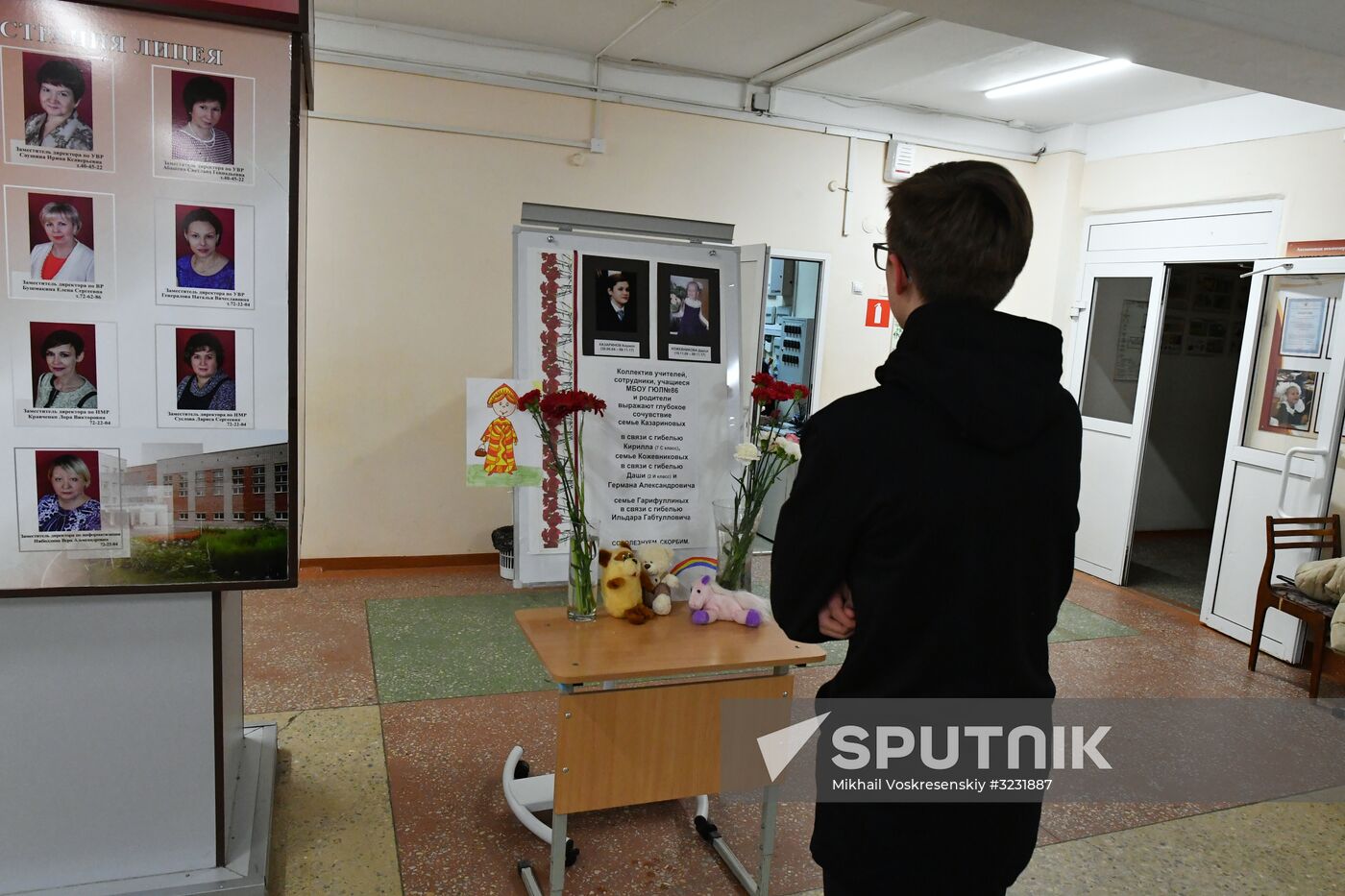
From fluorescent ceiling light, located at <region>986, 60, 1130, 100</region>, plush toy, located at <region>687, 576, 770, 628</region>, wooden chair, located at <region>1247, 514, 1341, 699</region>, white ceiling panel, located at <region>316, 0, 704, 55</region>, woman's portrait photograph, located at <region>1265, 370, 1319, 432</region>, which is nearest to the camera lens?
plush toy, located at <region>687, 576, 770, 628</region>

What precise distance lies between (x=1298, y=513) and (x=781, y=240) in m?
3.26

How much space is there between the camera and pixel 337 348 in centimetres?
492

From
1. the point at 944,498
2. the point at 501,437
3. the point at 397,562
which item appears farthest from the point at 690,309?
the point at 397,562

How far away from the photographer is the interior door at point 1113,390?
220 inches

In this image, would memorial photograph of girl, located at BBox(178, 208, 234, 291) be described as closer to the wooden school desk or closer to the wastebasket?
the wooden school desk

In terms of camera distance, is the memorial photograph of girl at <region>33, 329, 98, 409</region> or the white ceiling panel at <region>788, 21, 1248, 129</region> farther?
the white ceiling panel at <region>788, 21, 1248, 129</region>

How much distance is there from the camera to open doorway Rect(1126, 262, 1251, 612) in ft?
22.3

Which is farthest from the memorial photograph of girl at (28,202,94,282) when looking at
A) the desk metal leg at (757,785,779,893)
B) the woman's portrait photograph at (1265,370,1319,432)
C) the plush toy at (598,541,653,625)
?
the woman's portrait photograph at (1265,370,1319,432)

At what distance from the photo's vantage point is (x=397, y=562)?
522 centimetres

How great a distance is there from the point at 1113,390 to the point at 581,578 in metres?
4.85

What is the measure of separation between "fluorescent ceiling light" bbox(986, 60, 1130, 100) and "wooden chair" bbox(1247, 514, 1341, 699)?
243 centimetres

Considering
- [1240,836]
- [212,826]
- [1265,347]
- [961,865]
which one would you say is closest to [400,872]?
[212,826]

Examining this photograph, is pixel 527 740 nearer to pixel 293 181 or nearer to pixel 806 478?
pixel 293 181

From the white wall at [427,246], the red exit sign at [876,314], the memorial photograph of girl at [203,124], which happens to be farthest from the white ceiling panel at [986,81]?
the memorial photograph of girl at [203,124]
